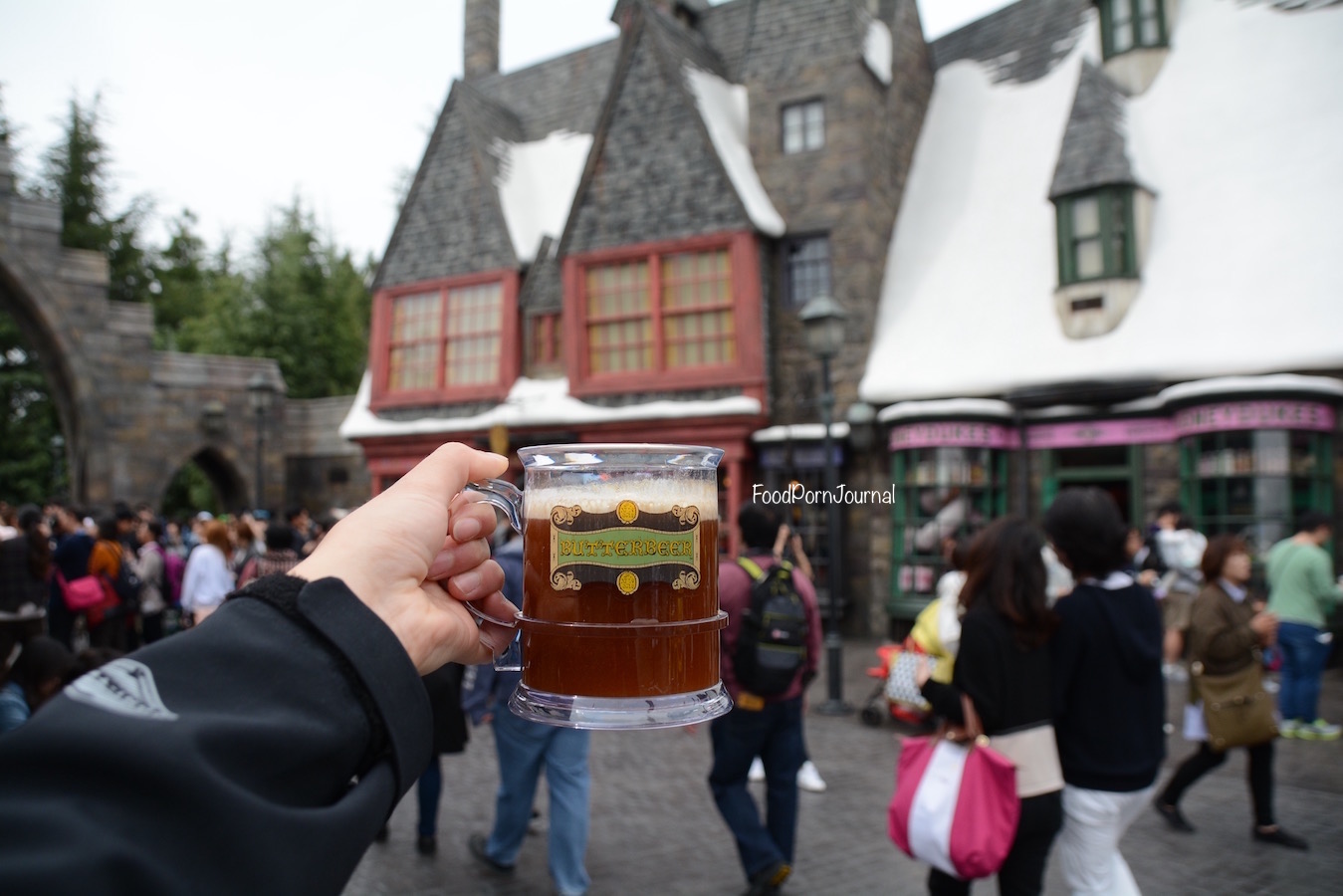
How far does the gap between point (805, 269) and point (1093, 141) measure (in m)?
4.53

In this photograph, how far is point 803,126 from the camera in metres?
15.3

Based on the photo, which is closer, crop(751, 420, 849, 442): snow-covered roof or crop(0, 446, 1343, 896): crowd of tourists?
crop(0, 446, 1343, 896): crowd of tourists

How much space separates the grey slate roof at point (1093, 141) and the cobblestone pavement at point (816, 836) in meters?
8.22

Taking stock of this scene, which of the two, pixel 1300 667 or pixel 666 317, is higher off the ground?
pixel 666 317

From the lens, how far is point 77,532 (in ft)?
30.0

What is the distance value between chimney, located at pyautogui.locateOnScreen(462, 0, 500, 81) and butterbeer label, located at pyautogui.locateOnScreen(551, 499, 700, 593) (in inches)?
907

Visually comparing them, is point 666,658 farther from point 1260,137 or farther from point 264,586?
point 1260,137

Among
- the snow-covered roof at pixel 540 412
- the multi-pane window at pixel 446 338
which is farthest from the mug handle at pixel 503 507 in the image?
the multi-pane window at pixel 446 338

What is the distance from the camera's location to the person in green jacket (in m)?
7.68

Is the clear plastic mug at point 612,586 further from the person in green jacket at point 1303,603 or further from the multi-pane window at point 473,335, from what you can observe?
the multi-pane window at point 473,335

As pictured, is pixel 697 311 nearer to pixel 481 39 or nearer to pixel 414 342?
pixel 414 342

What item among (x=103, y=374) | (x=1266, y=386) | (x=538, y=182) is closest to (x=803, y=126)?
(x=538, y=182)

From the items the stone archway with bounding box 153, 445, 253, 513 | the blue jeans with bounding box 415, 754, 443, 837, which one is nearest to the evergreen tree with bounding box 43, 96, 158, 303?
the stone archway with bounding box 153, 445, 253, 513

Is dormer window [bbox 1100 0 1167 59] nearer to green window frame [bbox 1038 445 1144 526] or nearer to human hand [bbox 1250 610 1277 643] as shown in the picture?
green window frame [bbox 1038 445 1144 526]
